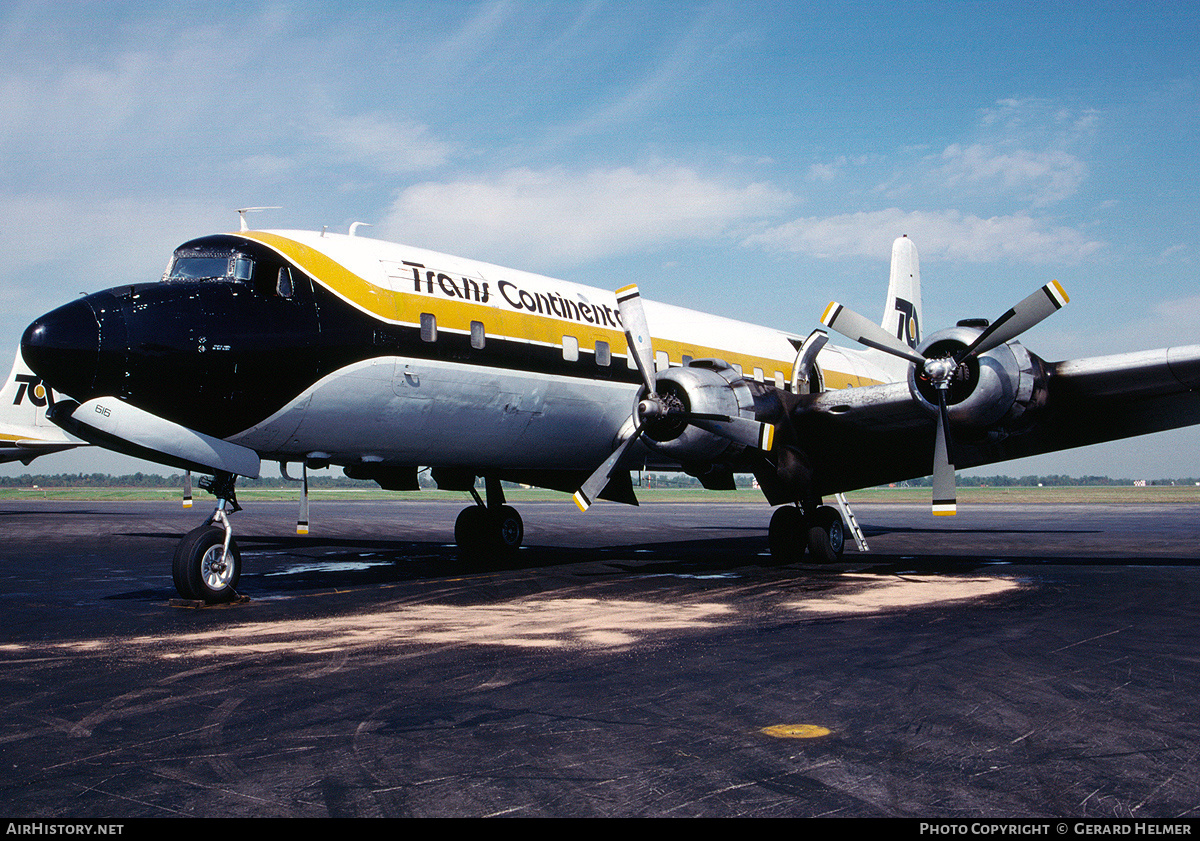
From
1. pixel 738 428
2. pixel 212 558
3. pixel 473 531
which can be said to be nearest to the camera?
pixel 212 558

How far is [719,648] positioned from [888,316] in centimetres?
1847

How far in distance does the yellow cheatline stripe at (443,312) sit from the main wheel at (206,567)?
11.7 ft

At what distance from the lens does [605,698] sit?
21.5ft

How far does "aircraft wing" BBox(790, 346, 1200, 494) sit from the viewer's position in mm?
13734

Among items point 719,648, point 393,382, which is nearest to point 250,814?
point 719,648

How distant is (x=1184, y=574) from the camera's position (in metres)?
15.3

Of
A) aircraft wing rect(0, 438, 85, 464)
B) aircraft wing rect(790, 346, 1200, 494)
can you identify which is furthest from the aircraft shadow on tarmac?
aircraft wing rect(0, 438, 85, 464)

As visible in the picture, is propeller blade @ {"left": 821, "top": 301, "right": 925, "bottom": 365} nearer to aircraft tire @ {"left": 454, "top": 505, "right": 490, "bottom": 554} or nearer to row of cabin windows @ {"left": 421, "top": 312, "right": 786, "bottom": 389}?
row of cabin windows @ {"left": 421, "top": 312, "right": 786, "bottom": 389}

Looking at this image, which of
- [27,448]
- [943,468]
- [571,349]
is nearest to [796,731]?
[943,468]

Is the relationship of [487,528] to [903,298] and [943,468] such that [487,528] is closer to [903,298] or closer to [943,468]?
[943,468]

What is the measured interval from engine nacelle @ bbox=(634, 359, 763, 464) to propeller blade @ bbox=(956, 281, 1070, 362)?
346cm

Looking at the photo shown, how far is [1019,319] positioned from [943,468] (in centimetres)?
253

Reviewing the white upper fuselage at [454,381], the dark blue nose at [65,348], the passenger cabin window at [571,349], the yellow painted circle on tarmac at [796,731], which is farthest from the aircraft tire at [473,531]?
the yellow painted circle on tarmac at [796,731]

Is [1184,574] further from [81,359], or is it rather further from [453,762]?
[81,359]
